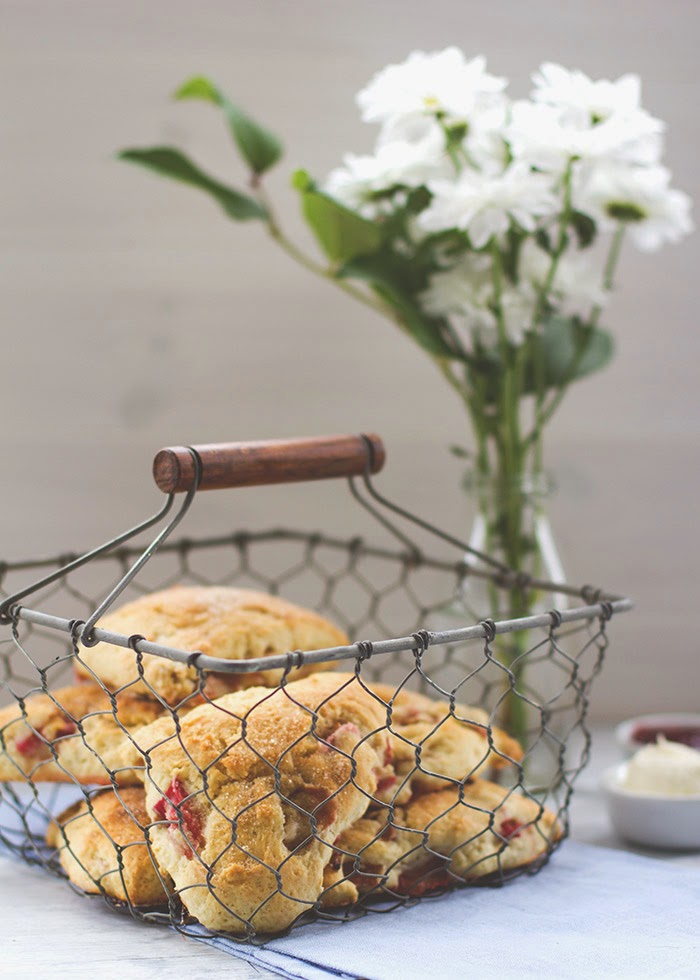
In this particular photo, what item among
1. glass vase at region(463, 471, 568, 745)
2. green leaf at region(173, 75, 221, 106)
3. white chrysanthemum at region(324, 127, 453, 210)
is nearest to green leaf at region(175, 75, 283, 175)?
green leaf at region(173, 75, 221, 106)

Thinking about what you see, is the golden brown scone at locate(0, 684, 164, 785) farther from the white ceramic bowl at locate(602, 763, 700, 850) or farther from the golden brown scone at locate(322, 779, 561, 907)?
the white ceramic bowl at locate(602, 763, 700, 850)

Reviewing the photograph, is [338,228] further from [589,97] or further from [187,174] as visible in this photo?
[589,97]

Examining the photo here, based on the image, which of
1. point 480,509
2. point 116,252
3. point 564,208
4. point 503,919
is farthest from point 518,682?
point 116,252

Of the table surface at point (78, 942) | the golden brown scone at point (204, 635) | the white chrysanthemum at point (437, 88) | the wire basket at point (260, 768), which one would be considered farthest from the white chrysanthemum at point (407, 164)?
the table surface at point (78, 942)

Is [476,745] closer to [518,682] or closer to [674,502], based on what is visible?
[518,682]

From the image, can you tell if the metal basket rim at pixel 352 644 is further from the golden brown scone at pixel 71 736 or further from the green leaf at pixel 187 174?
the green leaf at pixel 187 174

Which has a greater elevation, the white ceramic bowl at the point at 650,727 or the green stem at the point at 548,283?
the green stem at the point at 548,283

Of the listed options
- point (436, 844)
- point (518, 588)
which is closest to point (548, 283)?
point (518, 588)
